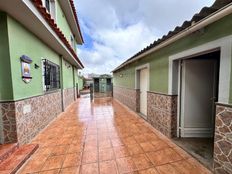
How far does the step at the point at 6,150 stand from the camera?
231 cm

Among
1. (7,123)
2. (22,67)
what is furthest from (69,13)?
(7,123)

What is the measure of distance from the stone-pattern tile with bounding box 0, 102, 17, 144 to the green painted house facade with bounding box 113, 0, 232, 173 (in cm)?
387

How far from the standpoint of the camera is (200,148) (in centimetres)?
296

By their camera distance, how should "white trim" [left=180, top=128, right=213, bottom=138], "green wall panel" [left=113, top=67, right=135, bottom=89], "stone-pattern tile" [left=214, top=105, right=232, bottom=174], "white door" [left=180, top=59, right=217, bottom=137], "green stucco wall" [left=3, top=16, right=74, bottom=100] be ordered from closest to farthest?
"stone-pattern tile" [left=214, top=105, right=232, bottom=174] → "green stucco wall" [left=3, top=16, right=74, bottom=100] → "white door" [left=180, top=59, right=217, bottom=137] → "white trim" [left=180, top=128, right=213, bottom=138] → "green wall panel" [left=113, top=67, right=135, bottom=89]

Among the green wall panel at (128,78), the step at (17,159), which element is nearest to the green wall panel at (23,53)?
the step at (17,159)

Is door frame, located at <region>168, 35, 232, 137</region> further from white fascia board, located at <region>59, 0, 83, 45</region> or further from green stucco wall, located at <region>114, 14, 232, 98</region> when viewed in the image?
white fascia board, located at <region>59, 0, 83, 45</region>

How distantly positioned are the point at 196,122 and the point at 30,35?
17.4 feet

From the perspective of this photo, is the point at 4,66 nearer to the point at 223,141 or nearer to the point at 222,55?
the point at 222,55

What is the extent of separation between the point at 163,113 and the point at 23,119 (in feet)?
12.5

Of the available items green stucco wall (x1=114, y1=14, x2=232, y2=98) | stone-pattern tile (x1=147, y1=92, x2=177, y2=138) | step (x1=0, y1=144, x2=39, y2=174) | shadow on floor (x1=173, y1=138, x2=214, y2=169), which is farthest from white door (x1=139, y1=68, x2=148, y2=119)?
step (x1=0, y1=144, x2=39, y2=174)

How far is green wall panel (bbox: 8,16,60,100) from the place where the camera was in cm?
266

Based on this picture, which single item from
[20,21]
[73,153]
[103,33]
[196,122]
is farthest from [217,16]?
[103,33]

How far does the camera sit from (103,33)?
10.5 m

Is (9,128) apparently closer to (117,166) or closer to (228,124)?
(117,166)
